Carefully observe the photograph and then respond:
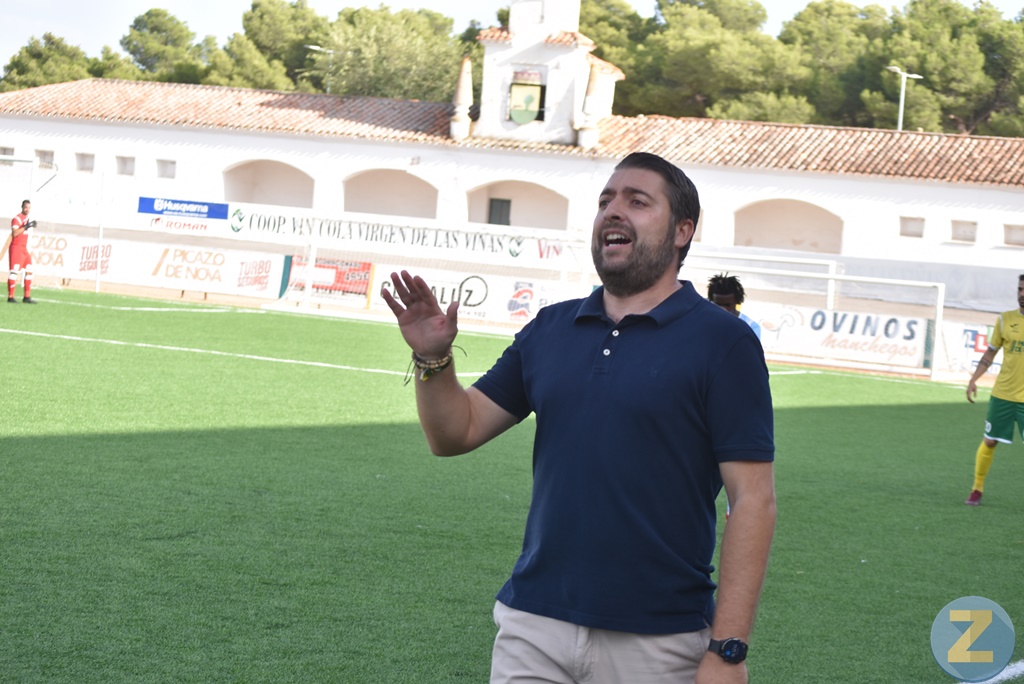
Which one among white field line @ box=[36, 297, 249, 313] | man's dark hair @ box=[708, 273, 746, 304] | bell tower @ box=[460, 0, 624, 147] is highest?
bell tower @ box=[460, 0, 624, 147]

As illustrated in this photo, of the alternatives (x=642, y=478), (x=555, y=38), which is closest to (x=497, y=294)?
(x=555, y=38)

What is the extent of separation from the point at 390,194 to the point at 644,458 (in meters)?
48.3

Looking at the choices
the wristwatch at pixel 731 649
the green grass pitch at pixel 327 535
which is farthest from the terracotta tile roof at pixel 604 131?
the wristwatch at pixel 731 649

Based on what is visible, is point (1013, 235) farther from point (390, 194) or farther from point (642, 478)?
point (642, 478)

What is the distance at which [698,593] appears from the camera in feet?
10.1

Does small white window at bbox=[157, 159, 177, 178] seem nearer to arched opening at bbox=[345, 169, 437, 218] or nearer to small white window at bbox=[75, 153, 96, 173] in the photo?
small white window at bbox=[75, 153, 96, 173]

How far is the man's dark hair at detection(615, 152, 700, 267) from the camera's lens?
3166mm

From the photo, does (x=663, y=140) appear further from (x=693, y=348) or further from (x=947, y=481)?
(x=693, y=348)

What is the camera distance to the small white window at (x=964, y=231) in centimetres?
4397

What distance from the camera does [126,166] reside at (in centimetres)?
5116

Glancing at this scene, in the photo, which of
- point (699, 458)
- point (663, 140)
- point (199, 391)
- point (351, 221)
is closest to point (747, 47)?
point (663, 140)

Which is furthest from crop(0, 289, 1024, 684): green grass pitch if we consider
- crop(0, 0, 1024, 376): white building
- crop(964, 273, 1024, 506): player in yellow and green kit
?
crop(0, 0, 1024, 376): white building

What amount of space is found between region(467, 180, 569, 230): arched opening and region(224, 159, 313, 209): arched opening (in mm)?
6966

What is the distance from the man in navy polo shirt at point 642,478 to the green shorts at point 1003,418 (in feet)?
26.6
